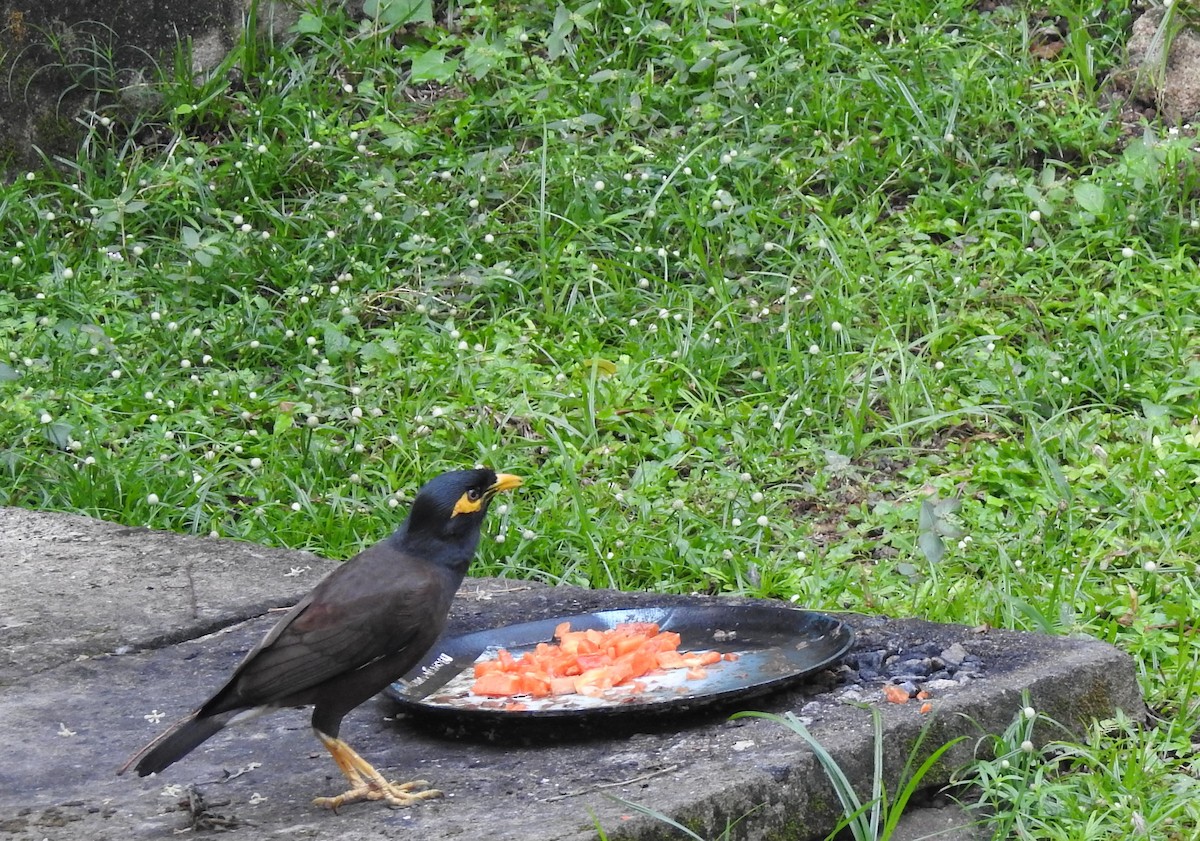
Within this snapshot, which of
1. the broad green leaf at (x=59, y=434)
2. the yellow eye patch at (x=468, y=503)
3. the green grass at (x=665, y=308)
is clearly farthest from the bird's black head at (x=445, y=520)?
the broad green leaf at (x=59, y=434)

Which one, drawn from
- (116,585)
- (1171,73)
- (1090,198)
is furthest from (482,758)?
(1171,73)

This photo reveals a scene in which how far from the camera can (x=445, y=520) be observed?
11.4ft

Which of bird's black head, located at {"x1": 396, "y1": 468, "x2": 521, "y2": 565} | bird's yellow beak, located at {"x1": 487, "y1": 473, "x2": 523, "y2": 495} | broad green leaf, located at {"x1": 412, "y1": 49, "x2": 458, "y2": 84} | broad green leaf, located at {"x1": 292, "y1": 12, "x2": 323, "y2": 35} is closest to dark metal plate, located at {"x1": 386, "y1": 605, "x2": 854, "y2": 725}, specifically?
bird's black head, located at {"x1": 396, "y1": 468, "x2": 521, "y2": 565}

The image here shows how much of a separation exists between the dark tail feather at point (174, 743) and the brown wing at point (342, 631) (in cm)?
3

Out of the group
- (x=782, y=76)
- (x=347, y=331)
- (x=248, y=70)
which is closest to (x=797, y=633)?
(x=347, y=331)

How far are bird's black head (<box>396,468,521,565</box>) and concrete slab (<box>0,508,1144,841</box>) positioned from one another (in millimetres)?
460

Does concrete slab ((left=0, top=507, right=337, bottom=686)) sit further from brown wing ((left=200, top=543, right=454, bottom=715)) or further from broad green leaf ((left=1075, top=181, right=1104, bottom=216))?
broad green leaf ((left=1075, top=181, right=1104, bottom=216))

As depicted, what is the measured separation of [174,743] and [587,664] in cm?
100

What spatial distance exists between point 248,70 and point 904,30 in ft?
11.4

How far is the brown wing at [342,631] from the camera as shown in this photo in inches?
126

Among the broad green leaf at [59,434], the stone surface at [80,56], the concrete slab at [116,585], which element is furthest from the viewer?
Answer: the stone surface at [80,56]

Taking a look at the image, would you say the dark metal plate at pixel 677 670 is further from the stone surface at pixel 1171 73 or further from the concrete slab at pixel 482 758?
the stone surface at pixel 1171 73

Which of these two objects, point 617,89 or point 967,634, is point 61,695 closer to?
point 967,634

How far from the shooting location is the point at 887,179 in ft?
23.5
